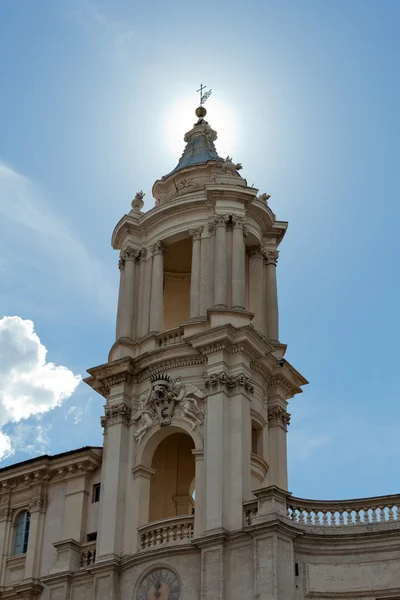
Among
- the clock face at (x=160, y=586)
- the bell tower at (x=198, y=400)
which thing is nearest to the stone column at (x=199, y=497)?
the bell tower at (x=198, y=400)

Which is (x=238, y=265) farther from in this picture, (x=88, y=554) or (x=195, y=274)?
(x=88, y=554)

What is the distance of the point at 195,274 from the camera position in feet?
108

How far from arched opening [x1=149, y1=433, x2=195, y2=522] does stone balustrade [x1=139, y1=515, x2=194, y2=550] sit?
2300 millimetres

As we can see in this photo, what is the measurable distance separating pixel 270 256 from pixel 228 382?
6936 mm

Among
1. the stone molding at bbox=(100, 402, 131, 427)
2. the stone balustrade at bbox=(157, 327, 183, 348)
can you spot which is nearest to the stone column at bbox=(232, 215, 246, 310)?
the stone balustrade at bbox=(157, 327, 183, 348)

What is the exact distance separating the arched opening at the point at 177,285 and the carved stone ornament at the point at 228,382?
6793 millimetres

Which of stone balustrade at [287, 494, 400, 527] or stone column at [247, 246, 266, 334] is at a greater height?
stone column at [247, 246, 266, 334]

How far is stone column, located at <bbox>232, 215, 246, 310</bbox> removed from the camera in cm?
3177

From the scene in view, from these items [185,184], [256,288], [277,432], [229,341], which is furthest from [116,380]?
[185,184]

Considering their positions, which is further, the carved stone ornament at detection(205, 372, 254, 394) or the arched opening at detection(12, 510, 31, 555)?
the arched opening at detection(12, 510, 31, 555)

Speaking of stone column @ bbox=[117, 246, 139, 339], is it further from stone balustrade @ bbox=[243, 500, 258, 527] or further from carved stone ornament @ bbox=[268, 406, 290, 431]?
stone balustrade @ bbox=[243, 500, 258, 527]

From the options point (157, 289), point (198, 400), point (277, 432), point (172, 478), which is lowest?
point (172, 478)

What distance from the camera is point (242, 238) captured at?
3316 centimetres

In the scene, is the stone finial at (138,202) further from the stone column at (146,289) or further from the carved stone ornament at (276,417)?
the carved stone ornament at (276,417)
